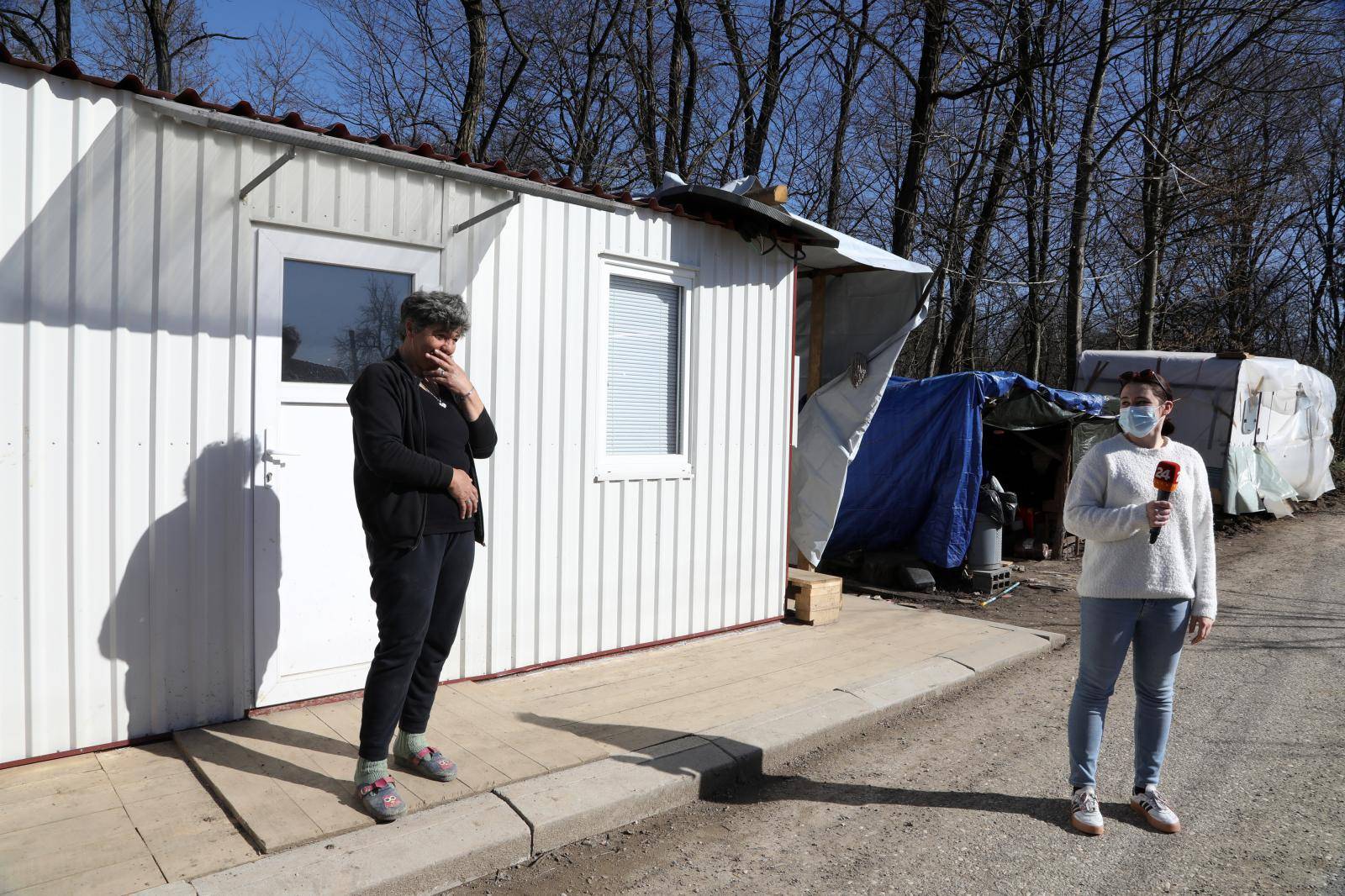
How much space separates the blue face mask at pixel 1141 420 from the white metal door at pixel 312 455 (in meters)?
3.45

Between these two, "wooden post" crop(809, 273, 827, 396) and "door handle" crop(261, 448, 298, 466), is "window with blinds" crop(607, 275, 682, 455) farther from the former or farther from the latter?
"wooden post" crop(809, 273, 827, 396)

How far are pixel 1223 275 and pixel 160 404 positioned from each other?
23.5 m

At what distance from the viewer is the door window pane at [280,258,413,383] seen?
4293mm

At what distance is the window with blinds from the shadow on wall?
7.32ft

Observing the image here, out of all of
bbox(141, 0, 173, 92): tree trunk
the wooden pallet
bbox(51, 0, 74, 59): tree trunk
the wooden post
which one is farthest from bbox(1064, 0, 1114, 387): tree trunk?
bbox(51, 0, 74, 59): tree trunk

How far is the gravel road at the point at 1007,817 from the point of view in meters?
3.32

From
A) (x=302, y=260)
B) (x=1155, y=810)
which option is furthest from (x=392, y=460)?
(x=1155, y=810)

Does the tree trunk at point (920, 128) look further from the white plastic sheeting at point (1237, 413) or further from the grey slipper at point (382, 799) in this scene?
the grey slipper at point (382, 799)

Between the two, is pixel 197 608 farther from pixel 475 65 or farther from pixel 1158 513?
pixel 475 65

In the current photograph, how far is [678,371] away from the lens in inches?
240

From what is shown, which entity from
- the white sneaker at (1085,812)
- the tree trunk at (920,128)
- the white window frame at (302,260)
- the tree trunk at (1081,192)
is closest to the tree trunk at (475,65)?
the tree trunk at (920,128)

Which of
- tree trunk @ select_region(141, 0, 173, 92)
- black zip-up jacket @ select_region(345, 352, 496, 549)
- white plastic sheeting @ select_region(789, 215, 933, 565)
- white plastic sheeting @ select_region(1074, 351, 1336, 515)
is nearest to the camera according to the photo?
black zip-up jacket @ select_region(345, 352, 496, 549)

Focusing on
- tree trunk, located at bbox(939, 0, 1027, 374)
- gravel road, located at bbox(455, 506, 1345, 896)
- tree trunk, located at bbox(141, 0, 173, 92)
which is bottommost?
gravel road, located at bbox(455, 506, 1345, 896)

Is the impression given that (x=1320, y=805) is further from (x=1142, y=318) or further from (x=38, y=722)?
(x=1142, y=318)
